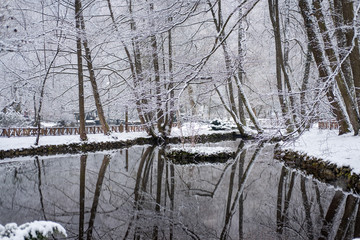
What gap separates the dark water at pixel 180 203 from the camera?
399 centimetres

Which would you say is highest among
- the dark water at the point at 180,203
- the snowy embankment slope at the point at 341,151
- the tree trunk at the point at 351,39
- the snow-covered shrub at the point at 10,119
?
the tree trunk at the point at 351,39

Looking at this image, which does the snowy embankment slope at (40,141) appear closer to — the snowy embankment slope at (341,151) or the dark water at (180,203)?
the dark water at (180,203)

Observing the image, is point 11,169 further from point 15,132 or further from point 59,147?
point 15,132

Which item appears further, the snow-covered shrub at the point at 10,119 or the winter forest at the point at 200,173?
the snow-covered shrub at the point at 10,119

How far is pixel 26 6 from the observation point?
1223 centimetres

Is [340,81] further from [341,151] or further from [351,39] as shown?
[341,151]

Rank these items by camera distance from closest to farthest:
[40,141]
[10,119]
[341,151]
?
1. [341,151]
2. [40,141]
3. [10,119]

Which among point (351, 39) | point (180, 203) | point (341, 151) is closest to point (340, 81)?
point (351, 39)

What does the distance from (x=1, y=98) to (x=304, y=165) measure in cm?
1947

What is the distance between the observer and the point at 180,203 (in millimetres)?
5355

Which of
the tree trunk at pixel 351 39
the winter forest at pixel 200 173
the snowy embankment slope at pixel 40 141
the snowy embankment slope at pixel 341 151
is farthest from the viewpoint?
the snowy embankment slope at pixel 40 141

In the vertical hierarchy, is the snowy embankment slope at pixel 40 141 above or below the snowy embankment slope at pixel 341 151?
above

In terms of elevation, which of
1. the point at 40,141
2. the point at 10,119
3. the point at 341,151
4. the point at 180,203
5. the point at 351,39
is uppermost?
the point at 351,39

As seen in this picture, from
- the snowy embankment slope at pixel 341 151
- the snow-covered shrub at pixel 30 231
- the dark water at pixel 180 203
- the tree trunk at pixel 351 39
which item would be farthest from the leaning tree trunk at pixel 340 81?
the snow-covered shrub at pixel 30 231
